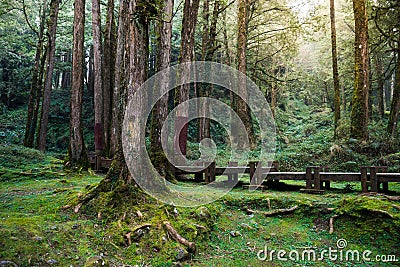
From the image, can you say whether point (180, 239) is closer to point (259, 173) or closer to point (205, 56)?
point (259, 173)

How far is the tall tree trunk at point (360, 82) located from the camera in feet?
40.7

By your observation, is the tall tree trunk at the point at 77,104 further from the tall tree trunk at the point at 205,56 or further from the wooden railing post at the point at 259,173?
the tall tree trunk at the point at 205,56

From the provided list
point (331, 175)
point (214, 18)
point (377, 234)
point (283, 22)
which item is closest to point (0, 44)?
point (214, 18)

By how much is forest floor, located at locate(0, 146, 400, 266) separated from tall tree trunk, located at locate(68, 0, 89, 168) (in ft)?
13.2

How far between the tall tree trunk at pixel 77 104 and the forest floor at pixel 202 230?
4024 millimetres

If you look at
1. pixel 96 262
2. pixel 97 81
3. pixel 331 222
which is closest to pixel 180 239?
pixel 96 262

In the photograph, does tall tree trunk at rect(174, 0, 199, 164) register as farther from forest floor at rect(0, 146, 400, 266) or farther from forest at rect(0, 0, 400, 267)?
forest floor at rect(0, 146, 400, 266)

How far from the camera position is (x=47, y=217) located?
18.8 ft

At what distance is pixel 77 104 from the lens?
484 inches

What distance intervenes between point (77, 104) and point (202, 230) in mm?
8201

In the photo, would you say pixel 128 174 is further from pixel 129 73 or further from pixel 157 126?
pixel 157 126

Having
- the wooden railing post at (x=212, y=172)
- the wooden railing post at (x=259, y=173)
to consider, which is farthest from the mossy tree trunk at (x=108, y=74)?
→ the wooden railing post at (x=259, y=173)

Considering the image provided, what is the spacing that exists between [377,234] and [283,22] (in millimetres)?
17651

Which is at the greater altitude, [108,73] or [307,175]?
[108,73]
